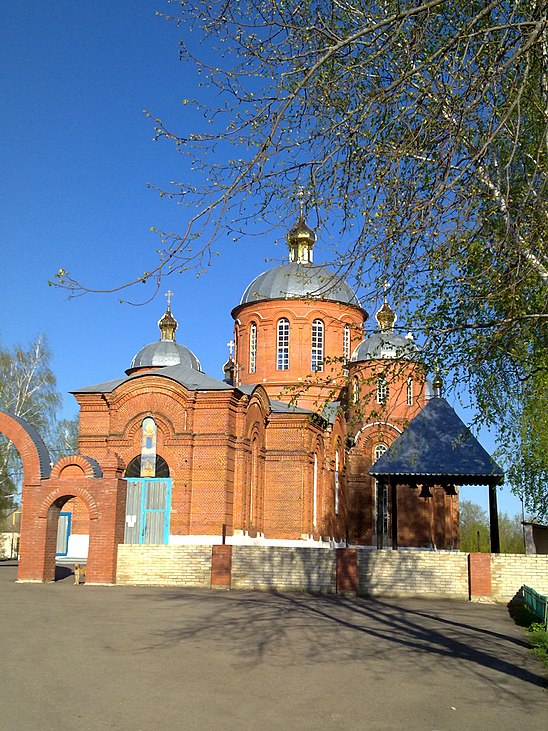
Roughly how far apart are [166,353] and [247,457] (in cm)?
1123

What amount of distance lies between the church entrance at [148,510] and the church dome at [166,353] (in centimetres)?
1082

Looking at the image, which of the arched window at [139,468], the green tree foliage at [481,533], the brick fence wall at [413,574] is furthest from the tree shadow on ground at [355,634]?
the green tree foliage at [481,533]

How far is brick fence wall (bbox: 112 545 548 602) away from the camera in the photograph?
1559 centimetres

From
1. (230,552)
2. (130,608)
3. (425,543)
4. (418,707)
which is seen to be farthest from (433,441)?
(418,707)

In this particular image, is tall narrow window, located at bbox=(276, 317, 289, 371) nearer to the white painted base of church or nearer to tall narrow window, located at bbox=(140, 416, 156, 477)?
the white painted base of church

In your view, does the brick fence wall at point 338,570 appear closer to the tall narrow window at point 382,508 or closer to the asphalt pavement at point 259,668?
the asphalt pavement at point 259,668

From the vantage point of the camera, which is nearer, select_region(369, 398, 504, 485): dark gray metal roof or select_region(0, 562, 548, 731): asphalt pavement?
select_region(0, 562, 548, 731): asphalt pavement

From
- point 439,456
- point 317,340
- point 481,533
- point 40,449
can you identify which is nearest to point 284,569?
point 439,456

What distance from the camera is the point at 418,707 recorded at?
258 inches

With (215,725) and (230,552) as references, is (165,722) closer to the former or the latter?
(215,725)

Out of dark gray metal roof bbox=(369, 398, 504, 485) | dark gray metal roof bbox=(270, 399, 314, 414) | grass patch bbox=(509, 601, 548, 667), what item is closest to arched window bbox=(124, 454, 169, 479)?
dark gray metal roof bbox=(270, 399, 314, 414)

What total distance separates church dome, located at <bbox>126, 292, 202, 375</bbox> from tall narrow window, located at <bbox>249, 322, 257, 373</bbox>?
144 inches

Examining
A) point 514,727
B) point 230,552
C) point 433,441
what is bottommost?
point 514,727

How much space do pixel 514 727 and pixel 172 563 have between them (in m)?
11.6
